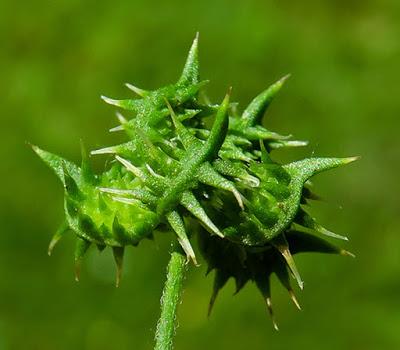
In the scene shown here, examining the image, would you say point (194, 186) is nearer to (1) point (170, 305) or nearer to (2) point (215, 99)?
(1) point (170, 305)

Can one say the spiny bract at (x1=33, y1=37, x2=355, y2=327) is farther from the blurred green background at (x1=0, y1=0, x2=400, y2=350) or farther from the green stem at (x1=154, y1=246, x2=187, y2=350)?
the blurred green background at (x1=0, y1=0, x2=400, y2=350)

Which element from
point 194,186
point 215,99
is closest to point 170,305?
point 194,186

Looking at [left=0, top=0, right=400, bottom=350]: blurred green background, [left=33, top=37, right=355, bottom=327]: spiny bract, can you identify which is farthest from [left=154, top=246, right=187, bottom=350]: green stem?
[left=0, top=0, right=400, bottom=350]: blurred green background

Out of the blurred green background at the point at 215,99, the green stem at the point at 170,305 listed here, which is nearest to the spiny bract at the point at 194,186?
the green stem at the point at 170,305

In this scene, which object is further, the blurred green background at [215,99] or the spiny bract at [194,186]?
the blurred green background at [215,99]

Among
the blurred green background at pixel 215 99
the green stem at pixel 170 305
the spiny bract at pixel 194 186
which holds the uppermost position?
the spiny bract at pixel 194 186

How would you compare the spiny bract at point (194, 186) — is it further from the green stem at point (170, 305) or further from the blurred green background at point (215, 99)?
the blurred green background at point (215, 99)

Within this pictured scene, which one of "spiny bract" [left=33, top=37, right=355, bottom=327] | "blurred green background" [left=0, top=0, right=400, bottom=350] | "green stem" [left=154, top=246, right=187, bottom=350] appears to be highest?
"spiny bract" [left=33, top=37, right=355, bottom=327]

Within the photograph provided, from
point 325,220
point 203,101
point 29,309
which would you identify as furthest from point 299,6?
point 203,101
